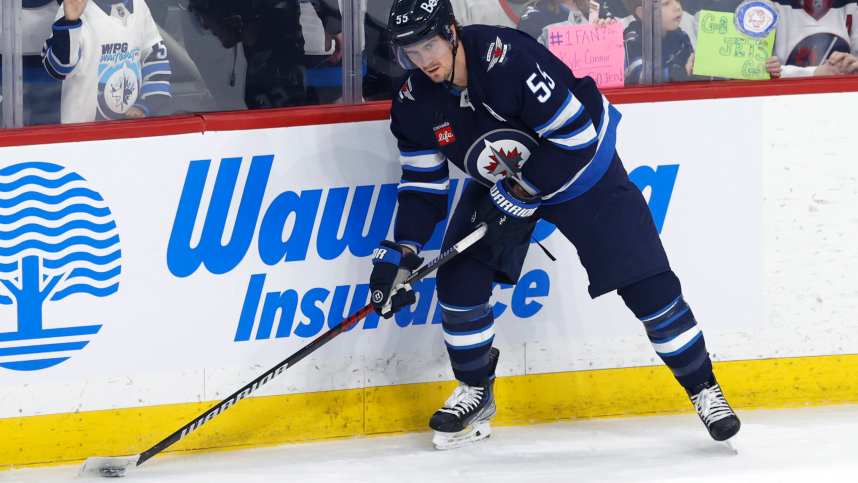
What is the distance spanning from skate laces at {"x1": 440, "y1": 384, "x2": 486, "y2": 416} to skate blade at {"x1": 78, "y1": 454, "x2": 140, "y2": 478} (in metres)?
0.82

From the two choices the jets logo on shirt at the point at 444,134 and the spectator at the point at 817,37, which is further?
the spectator at the point at 817,37

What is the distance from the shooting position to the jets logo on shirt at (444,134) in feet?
11.0

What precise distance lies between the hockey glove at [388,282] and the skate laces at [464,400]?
13.3 inches

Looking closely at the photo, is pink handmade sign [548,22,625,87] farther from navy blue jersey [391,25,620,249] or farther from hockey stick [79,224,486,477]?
hockey stick [79,224,486,477]

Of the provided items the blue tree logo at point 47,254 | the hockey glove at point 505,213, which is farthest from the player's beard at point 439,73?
the blue tree logo at point 47,254

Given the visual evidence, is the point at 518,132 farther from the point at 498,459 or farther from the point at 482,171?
the point at 498,459

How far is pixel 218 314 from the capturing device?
3.55 metres

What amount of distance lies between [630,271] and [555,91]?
0.50 metres

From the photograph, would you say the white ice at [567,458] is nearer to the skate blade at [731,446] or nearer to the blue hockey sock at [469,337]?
the skate blade at [731,446]

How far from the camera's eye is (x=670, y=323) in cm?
336

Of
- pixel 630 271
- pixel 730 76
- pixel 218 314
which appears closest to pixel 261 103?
pixel 218 314

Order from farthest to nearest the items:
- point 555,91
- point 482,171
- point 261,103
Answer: point 261,103, point 482,171, point 555,91

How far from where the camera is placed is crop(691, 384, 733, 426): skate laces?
11.1 feet

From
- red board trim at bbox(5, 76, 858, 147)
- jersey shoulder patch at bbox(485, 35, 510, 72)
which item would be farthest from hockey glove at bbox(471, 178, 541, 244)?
red board trim at bbox(5, 76, 858, 147)
